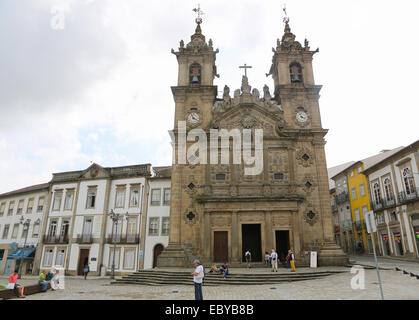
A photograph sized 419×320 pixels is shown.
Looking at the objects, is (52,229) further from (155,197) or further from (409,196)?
(409,196)

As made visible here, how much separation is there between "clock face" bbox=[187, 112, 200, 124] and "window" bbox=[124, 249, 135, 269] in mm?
13366

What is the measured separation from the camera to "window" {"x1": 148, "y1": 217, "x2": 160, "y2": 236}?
1033 inches

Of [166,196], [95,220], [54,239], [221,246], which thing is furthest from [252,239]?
[54,239]

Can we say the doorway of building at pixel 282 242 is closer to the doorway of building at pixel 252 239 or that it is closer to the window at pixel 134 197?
the doorway of building at pixel 252 239

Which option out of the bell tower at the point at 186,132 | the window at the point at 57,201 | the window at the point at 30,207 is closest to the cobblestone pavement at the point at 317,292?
the bell tower at the point at 186,132

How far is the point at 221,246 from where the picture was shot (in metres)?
21.5

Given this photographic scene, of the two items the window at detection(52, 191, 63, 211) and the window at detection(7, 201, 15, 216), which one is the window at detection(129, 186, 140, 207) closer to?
the window at detection(52, 191, 63, 211)

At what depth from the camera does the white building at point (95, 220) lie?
26.4 m

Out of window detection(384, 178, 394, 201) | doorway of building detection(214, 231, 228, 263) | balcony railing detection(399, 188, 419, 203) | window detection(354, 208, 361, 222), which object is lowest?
doorway of building detection(214, 231, 228, 263)

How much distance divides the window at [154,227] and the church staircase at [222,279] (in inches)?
331

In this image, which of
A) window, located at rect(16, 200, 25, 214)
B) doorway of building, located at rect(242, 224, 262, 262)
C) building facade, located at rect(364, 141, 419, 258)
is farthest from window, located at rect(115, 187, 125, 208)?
building facade, located at rect(364, 141, 419, 258)
